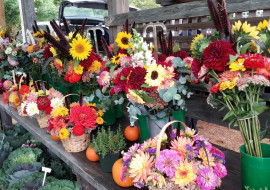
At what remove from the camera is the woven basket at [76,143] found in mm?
1155

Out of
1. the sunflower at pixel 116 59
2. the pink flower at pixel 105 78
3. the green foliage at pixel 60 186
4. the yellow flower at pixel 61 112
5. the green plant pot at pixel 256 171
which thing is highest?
the sunflower at pixel 116 59

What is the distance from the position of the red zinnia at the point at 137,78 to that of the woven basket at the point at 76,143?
376mm

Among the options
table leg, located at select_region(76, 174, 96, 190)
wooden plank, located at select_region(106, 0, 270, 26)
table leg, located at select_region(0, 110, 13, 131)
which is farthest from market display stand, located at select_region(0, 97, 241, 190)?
table leg, located at select_region(0, 110, 13, 131)

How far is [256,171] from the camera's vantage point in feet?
2.40

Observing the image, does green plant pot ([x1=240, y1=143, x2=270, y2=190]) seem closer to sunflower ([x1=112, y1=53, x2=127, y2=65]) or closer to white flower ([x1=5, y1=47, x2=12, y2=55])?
sunflower ([x1=112, y1=53, x2=127, y2=65])

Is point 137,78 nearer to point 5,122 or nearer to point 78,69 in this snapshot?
point 78,69

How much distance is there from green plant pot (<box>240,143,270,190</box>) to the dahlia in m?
0.62

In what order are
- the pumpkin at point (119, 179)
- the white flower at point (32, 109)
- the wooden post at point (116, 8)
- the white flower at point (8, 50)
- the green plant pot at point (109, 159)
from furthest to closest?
the wooden post at point (116, 8) < the white flower at point (8, 50) < the white flower at point (32, 109) < the green plant pot at point (109, 159) < the pumpkin at point (119, 179)

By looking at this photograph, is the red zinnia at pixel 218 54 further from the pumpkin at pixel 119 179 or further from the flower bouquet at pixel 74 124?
the flower bouquet at pixel 74 124

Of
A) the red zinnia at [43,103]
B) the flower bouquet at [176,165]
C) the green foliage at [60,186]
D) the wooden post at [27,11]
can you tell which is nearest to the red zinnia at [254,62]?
the flower bouquet at [176,165]

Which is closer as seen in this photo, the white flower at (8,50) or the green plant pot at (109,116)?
the green plant pot at (109,116)

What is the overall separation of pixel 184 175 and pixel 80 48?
0.79 m

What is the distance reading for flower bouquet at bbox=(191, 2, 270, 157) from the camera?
676mm

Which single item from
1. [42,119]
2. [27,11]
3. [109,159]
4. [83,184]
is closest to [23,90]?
[42,119]
